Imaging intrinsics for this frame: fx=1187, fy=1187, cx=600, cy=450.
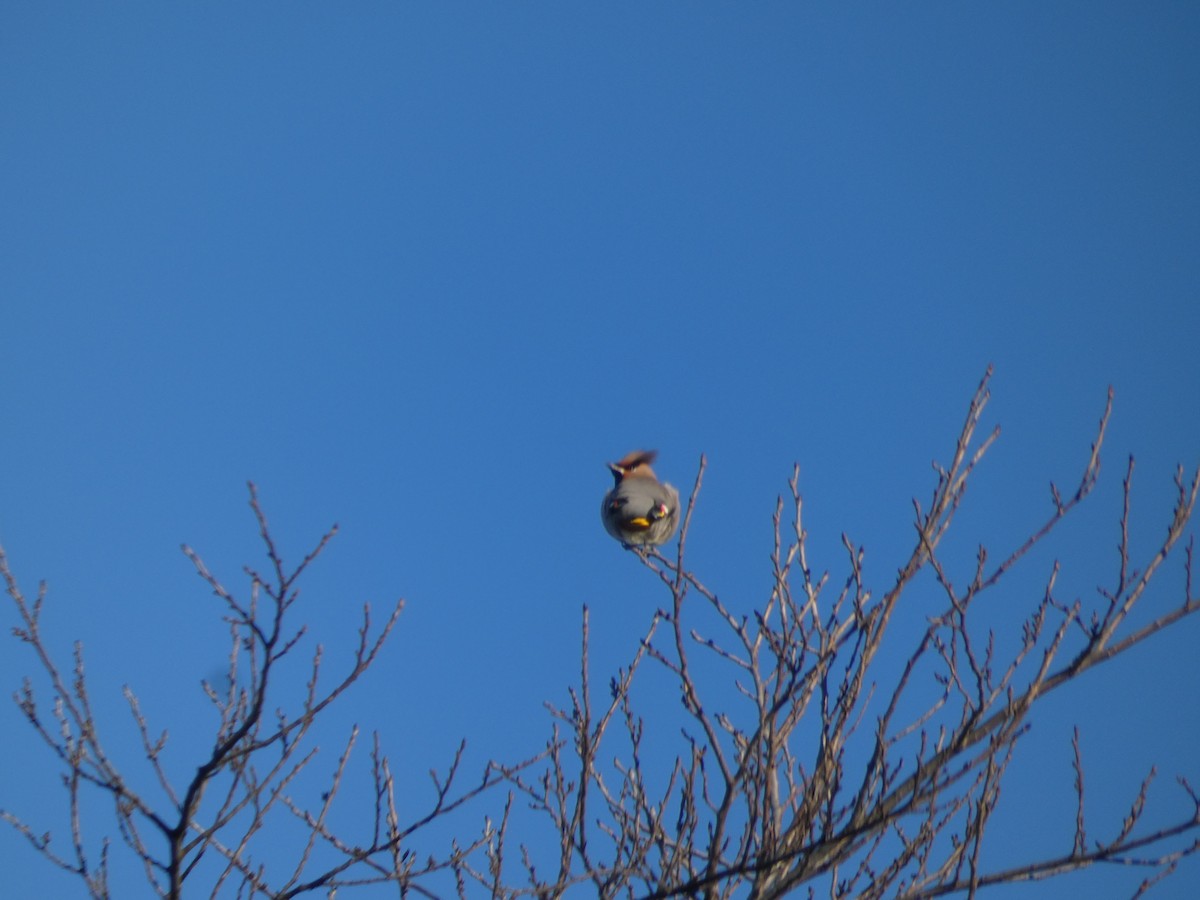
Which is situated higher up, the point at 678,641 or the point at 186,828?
the point at 678,641

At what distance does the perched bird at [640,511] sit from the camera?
21.2 feet

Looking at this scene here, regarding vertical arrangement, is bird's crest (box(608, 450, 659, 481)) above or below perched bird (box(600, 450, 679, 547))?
above

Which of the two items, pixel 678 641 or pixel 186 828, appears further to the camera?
pixel 678 641

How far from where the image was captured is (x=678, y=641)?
365 cm

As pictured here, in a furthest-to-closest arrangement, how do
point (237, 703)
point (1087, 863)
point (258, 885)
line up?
point (237, 703)
point (258, 885)
point (1087, 863)

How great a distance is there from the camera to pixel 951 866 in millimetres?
3812

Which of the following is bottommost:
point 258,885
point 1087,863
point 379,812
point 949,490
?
point 1087,863

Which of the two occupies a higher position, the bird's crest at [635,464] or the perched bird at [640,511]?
the bird's crest at [635,464]

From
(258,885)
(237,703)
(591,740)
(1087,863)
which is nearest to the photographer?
(1087,863)

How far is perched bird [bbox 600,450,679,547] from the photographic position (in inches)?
254

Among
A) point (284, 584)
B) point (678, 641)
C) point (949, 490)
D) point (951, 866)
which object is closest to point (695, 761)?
point (678, 641)

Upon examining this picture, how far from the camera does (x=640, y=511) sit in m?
6.44

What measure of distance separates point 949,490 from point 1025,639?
527mm

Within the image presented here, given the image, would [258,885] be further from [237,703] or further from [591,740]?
[591,740]
